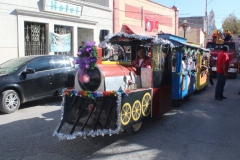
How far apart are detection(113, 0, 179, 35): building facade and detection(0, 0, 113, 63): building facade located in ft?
5.26

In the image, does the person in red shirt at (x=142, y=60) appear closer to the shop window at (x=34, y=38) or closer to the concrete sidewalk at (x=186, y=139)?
the concrete sidewalk at (x=186, y=139)

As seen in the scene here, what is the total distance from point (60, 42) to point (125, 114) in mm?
10684

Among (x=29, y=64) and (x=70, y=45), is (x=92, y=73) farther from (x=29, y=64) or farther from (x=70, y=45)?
(x=70, y=45)

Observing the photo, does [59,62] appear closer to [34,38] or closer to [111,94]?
[111,94]

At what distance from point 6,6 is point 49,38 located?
8.80ft

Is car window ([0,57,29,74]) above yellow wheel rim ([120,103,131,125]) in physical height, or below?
above

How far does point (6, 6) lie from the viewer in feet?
38.5

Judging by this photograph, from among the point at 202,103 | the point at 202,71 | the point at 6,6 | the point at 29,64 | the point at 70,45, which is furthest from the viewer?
the point at 70,45

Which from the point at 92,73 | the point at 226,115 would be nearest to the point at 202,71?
the point at 226,115

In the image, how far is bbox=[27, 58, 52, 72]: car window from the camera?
8.07 meters

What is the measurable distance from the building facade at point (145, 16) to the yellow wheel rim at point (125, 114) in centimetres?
1165

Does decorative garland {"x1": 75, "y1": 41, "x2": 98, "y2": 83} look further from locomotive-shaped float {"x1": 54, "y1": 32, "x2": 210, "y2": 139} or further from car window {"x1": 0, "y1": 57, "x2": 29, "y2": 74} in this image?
car window {"x1": 0, "y1": 57, "x2": 29, "y2": 74}

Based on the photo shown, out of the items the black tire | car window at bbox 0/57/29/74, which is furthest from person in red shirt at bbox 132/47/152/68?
car window at bbox 0/57/29/74

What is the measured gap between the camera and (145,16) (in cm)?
2245
